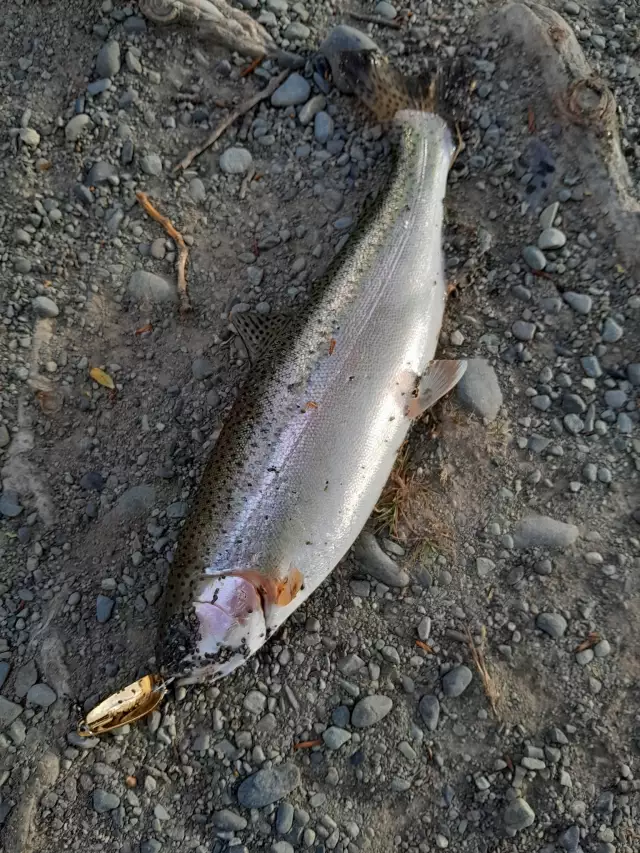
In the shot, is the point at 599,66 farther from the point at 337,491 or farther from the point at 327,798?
the point at 327,798

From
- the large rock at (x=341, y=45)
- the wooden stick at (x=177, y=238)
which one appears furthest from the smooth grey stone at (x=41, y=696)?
the large rock at (x=341, y=45)

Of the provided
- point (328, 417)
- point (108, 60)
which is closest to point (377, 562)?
point (328, 417)

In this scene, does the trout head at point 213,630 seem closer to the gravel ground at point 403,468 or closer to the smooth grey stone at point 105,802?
the gravel ground at point 403,468

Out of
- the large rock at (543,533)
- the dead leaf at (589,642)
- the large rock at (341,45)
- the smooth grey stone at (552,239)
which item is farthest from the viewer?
the large rock at (341,45)

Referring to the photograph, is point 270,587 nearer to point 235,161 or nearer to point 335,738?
point 335,738

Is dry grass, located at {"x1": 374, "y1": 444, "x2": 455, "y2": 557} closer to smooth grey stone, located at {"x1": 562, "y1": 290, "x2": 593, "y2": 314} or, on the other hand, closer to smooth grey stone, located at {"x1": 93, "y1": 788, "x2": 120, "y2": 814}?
smooth grey stone, located at {"x1": 562, "y1": 290, "x2": 593, "y2": 314}
